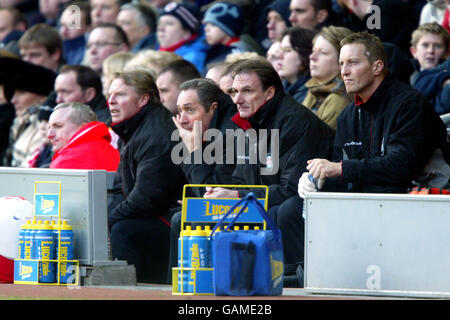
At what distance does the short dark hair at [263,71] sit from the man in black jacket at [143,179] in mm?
1129

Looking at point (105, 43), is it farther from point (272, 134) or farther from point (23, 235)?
point (23, 235)

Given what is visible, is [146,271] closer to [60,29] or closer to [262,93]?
[262,93]

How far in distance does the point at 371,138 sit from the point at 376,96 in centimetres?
30

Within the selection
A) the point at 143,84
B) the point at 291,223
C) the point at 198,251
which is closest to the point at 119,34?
the point at 143,84

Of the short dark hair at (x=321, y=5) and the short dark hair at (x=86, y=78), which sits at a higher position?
the short dark hair at (x=321, y=5)

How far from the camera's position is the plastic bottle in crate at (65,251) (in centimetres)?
711

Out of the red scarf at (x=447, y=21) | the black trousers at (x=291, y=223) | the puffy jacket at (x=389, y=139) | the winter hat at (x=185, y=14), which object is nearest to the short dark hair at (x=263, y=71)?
the puffy jacket at (x=389, y=139)

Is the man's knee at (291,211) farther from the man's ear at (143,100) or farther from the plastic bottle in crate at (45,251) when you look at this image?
the man's ear at (143,100)

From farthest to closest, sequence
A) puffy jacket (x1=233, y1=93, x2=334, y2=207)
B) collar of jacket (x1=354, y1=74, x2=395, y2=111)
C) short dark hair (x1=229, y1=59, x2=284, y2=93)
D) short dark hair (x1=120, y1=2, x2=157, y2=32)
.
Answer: short dark hair (x1=120, y1=2, x2=157, y2=32) < short dark hair (x1=229, y1=59, x2=284, y2=93) < puffy jacket (x1=233, y1=93, x2=334, y2=207) < collar of jacket (x1=354, y1=74, x2=395, y2=111)

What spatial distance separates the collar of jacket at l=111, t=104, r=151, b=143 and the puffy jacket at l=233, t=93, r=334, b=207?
1317 mm

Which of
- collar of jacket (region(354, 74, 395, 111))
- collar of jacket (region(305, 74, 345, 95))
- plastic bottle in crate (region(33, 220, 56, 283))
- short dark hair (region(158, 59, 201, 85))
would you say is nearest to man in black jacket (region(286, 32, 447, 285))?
collar of jacket (region(354, 74, 395, 111))

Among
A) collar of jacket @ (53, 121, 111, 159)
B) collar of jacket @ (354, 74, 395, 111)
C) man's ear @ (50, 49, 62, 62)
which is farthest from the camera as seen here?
man's ear @ (50, 49, 62, 62)

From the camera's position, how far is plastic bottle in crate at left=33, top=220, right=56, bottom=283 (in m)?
7.05

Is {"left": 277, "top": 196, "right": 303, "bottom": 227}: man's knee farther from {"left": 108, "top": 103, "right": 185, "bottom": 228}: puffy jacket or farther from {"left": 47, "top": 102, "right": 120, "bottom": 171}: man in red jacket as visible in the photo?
{"left": 47, "top": 102, "right": 120, "bottom": 171}: man in red jacket
